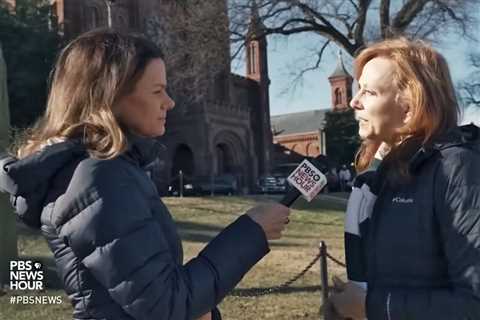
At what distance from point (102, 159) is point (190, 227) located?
47.8 ft

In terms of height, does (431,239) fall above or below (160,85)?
below

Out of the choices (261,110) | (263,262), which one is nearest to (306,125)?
(261,110)

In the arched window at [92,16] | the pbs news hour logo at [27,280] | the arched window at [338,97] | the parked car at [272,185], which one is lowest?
the parked car at [272,185]

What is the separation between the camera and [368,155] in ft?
7.63

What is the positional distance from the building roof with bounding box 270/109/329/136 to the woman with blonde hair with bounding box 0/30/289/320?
69.8 m

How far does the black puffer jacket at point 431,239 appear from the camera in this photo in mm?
1752

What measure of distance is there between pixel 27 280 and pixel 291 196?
21.2ft

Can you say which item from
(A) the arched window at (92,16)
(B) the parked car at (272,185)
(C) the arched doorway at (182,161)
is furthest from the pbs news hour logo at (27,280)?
(C) the arched doorway at (182,161)

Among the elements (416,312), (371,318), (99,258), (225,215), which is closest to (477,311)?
(416,312)

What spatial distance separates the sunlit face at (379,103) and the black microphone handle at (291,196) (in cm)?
36

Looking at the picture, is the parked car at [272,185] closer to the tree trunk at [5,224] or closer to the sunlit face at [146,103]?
the tree trunk at [5,224]

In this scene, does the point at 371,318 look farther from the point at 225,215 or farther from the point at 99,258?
the point at 225,215

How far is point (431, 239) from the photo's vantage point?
1840 mm

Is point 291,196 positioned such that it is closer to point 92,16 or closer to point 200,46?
point 200,46
